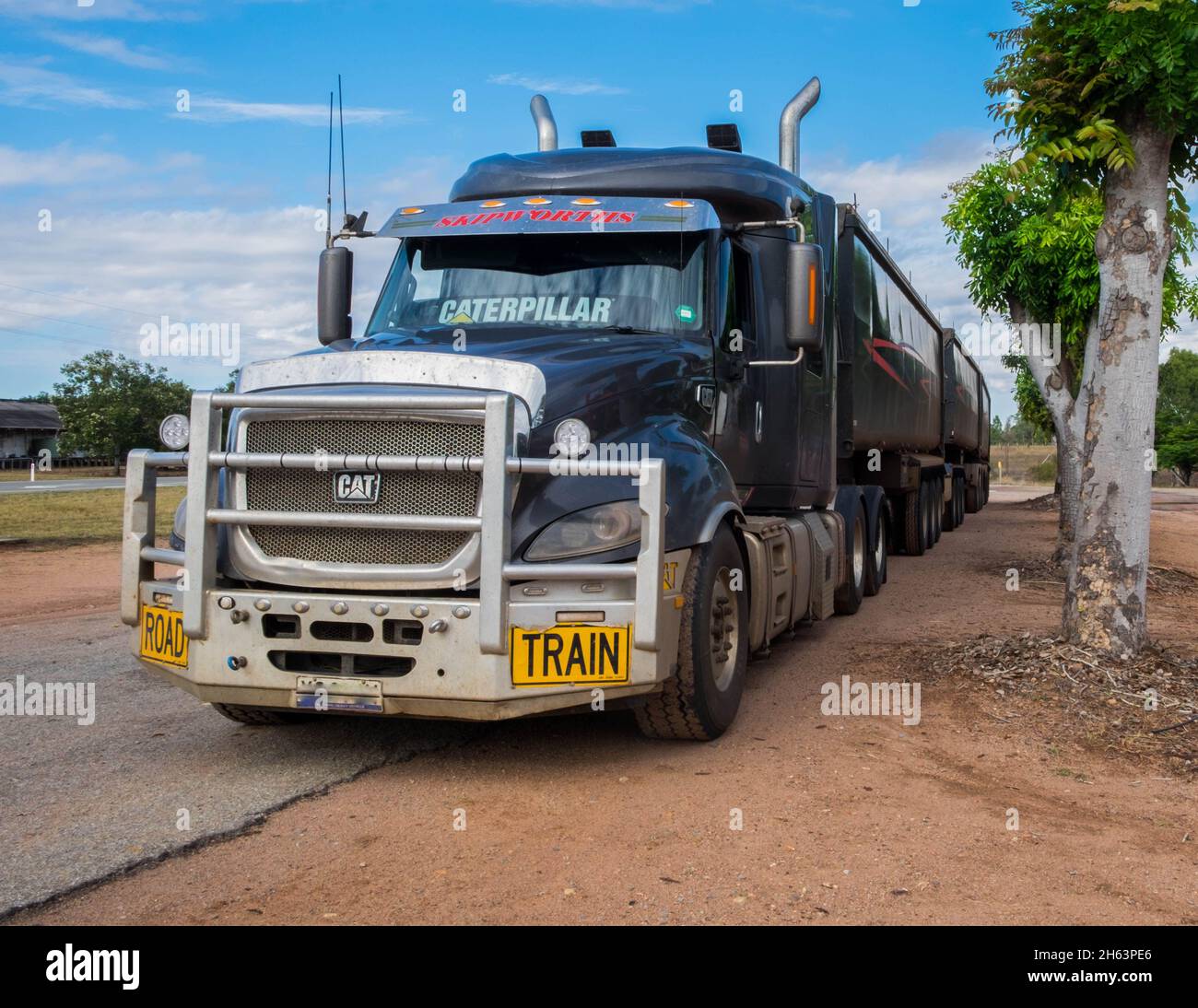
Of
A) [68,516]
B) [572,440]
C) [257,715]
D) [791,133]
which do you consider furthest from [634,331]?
[68,516]

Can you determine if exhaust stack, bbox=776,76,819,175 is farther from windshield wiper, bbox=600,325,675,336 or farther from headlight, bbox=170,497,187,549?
headlight, bbox=170,497,187,549

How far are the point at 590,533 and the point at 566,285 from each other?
79.8 inches

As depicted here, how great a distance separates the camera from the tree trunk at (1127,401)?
7293 millimetres

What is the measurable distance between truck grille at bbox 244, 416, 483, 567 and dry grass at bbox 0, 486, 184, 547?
9234mm

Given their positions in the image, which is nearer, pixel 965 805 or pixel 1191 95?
pixel 965 805

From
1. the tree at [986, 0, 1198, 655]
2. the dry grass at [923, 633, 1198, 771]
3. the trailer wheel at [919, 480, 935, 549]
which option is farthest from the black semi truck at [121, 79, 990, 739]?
the trailer wheel at [919, 480, 935, 549]

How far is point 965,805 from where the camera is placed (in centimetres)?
505

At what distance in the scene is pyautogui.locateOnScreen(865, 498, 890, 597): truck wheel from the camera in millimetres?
11891

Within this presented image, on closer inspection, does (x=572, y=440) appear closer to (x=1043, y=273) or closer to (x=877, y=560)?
(x=877, y=560)

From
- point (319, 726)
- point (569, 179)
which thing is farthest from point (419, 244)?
point (319, 726)

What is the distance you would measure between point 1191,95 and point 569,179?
3641mm

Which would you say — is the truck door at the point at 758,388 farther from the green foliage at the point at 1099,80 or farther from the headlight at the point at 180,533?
the headlight at the point at 180,533

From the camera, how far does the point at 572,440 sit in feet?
16.7

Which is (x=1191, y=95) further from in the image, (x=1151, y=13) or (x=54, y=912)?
(x=54, y=912)
